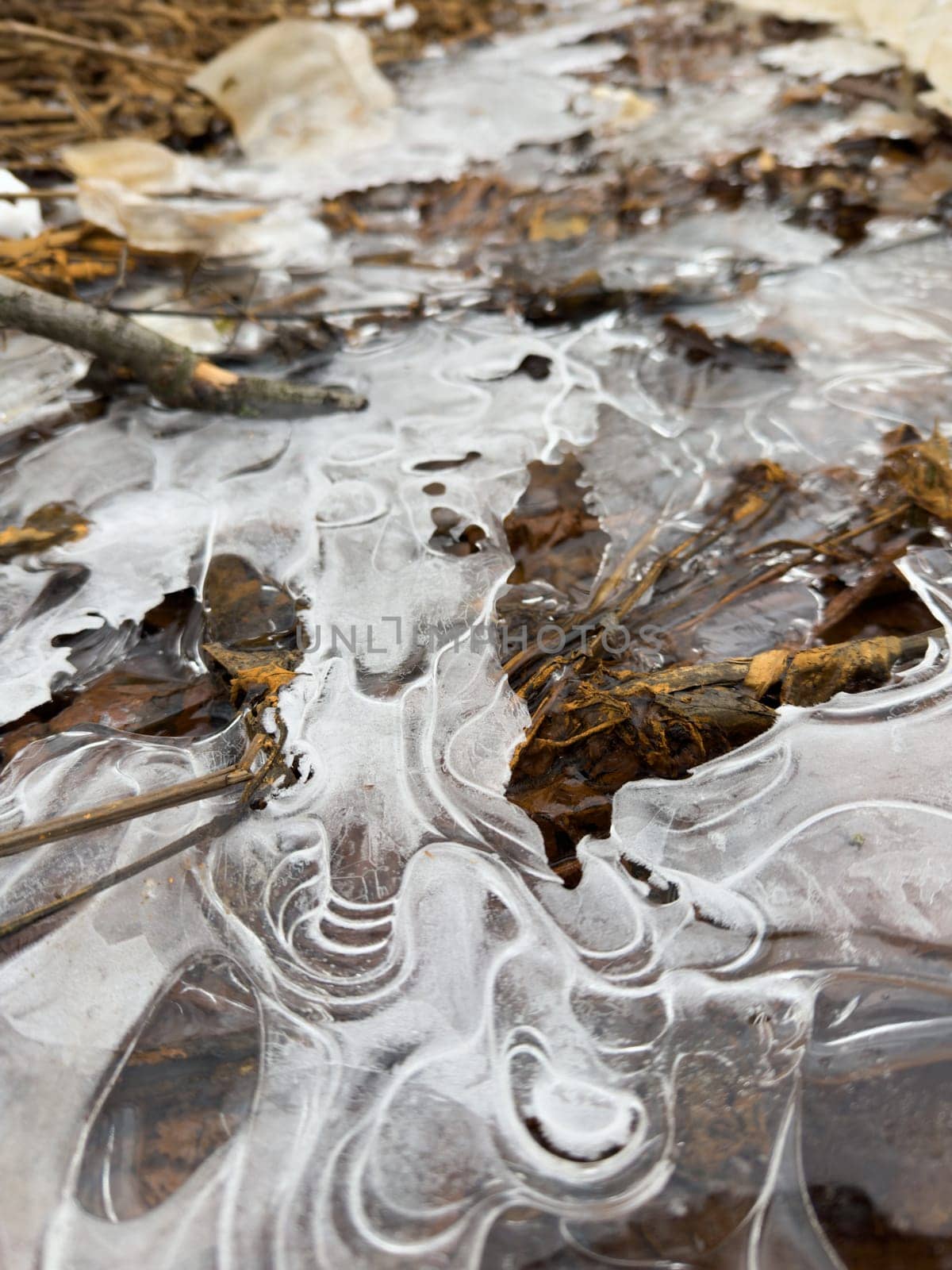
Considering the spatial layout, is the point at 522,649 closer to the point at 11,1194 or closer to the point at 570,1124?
the point at 570,1124

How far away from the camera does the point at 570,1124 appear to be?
0.84 metres

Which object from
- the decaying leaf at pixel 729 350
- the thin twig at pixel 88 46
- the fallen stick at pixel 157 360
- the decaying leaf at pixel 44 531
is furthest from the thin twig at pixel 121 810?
the thin twig at pixel 88 46

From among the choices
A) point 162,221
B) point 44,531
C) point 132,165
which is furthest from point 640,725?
point 132,165

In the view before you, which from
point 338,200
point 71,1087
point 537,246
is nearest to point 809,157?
point 537,246

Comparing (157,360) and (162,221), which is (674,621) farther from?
(162,221)

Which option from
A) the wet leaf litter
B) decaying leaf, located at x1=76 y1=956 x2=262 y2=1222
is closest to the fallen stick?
the wet leaf litter

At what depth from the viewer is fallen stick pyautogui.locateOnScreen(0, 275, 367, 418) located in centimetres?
179

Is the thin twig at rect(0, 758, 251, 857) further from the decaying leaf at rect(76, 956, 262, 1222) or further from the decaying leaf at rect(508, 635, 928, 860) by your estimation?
the decaying leaf at rect(508, 635, 928, 860)

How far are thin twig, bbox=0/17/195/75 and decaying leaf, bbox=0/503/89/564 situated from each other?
7.76ft

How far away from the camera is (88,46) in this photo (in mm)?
2996

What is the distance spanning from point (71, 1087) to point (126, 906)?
0.21m

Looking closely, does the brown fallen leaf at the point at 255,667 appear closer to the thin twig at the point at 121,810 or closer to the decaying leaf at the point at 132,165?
the thin twig at the point at 121,810

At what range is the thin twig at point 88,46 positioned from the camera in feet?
9.59

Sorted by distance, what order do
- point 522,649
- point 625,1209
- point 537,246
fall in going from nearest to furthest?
point 625,1209
point 522,649
point 537,246
